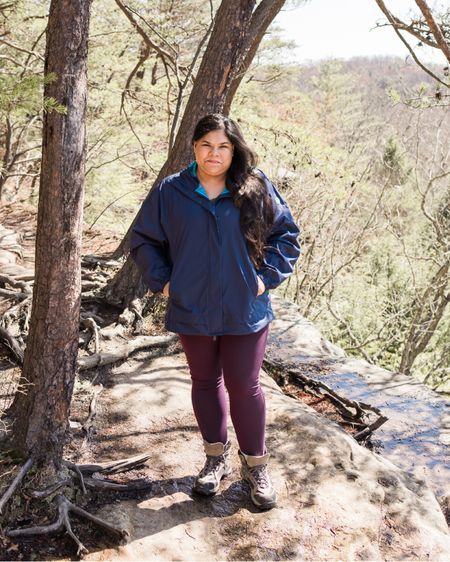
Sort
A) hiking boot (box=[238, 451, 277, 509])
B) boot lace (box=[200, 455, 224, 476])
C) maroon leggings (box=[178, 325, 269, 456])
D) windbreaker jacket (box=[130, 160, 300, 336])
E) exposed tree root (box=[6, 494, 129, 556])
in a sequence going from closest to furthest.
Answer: exposed tree root (box=[6, 494, 129, 556]), windbreaker jacket (box=[130, 160, 300, 336]), maroon leggings (box=[178, 325, 269, 456]), hiking boot (box=[238, 451, 277, 509]), boot lace (box=[200, 455, 224, 476])

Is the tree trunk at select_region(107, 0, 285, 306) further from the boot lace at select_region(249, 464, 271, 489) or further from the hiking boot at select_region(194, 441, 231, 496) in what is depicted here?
the boot lace at select_region(249, 464, 271, 489)

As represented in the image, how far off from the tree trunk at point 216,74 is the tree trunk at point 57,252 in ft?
5.99

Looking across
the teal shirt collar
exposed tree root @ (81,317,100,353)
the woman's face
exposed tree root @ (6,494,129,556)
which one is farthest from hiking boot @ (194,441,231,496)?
exposed tree root @ (81,317,100,353)

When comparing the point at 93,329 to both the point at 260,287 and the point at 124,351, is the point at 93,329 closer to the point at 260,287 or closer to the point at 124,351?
the point at 124,351

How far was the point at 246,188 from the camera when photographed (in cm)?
247

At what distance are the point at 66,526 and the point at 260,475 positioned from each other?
2.97 ft

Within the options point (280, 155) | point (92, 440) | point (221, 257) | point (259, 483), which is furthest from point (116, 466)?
point (280, 155)

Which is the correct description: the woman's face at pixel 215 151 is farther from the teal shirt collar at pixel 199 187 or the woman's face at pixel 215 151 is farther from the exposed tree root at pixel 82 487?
the exposed tree root at pixel 82 487

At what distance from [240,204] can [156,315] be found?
2.60 m

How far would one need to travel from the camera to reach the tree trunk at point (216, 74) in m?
3.95

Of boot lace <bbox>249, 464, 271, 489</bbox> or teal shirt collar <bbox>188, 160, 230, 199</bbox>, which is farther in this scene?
boot lace <bbox>249, 464, 271, 489</bbox>

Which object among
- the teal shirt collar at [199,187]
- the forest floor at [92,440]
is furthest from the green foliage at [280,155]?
the teal shirt collar at [199,187]

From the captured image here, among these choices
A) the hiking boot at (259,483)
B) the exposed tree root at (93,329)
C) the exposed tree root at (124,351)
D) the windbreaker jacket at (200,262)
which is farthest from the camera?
the exposed tree root at (93,329)

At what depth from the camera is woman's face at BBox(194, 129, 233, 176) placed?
8.00 ft
